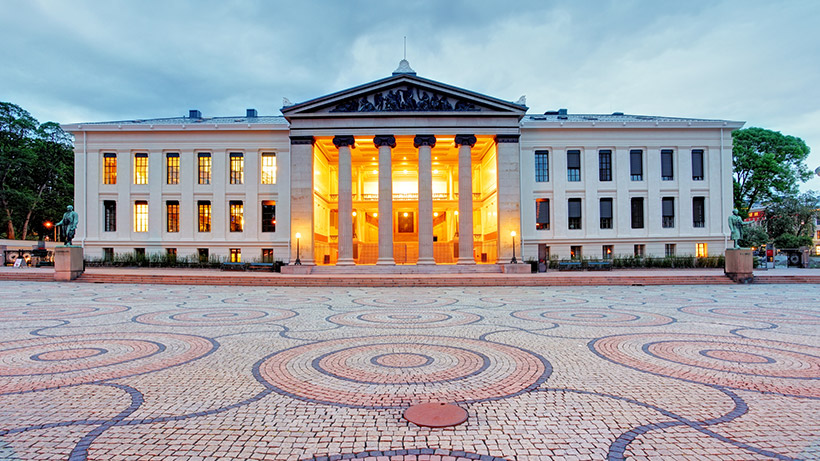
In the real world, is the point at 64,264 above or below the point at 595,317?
above

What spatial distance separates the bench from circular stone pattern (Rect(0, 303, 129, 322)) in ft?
102

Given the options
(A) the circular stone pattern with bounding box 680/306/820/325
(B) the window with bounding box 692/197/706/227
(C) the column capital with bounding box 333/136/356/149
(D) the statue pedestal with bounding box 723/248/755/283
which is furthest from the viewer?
(B) the window with bounding box 692/197/706/227

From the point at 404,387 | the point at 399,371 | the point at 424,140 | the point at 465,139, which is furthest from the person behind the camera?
the point at 465,139

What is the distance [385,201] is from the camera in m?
37.2

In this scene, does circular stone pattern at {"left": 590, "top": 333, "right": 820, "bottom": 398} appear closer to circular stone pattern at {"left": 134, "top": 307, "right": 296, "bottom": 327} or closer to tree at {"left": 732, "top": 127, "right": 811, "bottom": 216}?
circular stone pattern at {"left": 134, "top": 307, "right": 296, "bottom": 327}

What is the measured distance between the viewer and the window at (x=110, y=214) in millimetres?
43031

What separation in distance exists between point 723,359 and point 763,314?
7435 mm

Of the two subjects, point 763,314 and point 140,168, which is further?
point 140,168

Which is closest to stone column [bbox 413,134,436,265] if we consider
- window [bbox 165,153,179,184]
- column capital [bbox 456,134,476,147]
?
column capital [bbox 456,134,476,147]

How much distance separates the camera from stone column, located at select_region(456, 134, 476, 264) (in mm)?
37000

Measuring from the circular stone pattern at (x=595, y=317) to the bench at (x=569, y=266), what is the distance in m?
23.3

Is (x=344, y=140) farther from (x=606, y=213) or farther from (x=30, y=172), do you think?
(x=30, y=172)

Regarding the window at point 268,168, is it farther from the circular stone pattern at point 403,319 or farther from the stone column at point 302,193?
the circular stone pattern at point 403,319

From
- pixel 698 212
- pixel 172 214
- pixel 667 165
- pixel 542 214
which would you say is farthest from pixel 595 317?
pixel 172 214
